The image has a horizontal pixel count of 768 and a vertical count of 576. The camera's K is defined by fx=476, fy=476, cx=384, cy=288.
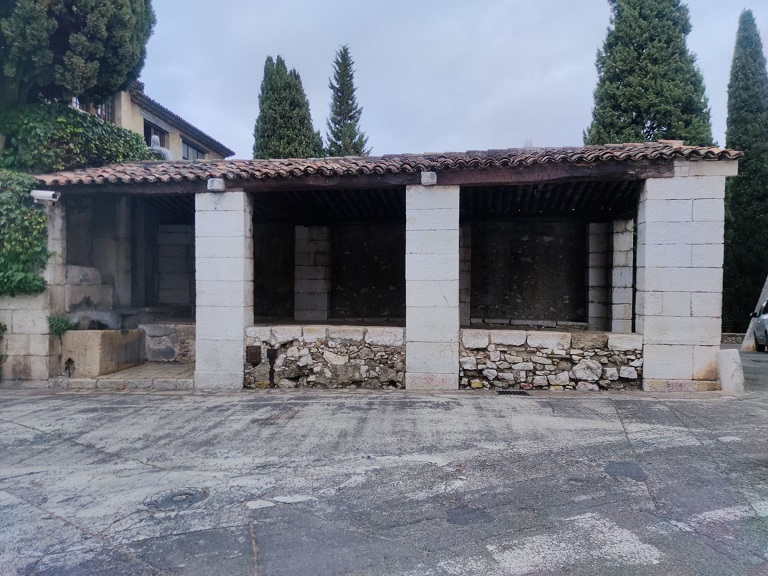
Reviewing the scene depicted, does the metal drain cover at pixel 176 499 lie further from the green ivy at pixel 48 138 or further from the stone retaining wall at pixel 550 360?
the green ivy at pixel 48 138

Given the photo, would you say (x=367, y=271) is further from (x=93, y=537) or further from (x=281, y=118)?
(x=281, y=118)

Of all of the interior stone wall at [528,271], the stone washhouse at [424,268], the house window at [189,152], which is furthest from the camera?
the house window at [189,152]

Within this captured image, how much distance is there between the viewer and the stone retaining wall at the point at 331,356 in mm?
6715

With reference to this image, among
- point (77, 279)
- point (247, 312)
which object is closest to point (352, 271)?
point (247, 312)

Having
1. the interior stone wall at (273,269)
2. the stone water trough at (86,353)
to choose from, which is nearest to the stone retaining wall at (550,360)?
the interior stone wall at (273,269)

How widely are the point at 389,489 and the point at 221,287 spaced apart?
447 centimetres

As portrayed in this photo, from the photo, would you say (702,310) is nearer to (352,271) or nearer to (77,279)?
(352,271)

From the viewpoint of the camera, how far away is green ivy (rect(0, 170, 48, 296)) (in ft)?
21.4

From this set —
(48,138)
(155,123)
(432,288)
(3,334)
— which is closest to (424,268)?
(432,288)

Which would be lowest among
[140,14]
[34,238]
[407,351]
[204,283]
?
[407,351]

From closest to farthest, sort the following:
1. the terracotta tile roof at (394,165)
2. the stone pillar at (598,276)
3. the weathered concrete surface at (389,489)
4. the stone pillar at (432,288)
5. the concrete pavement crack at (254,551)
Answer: the concrete pavement crack at (254,551)
the weathered concrete surface at (389,489)
the terracotta tile roof at (394,165)
the stone pillar at (432,288)
the stone pillar at (598,276)

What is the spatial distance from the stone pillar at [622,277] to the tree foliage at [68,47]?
29.0 feet

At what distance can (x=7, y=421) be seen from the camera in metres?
5.23

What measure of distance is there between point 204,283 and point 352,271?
11.0ft
